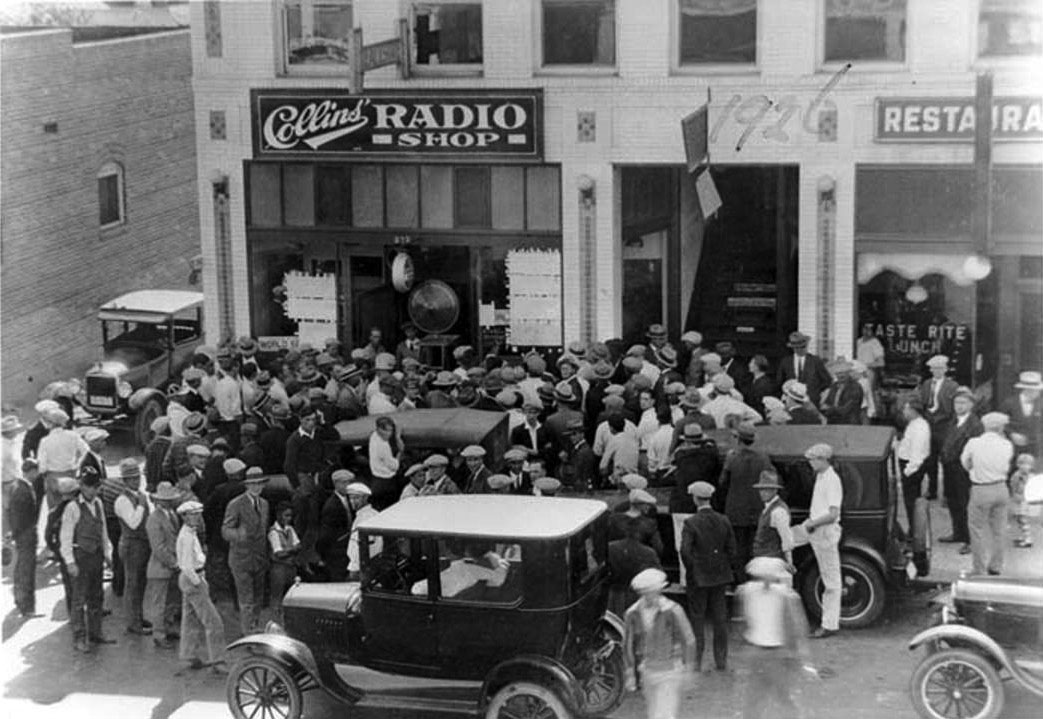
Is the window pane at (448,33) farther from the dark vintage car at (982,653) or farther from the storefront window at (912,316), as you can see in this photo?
the dark vintage car at (982,653)

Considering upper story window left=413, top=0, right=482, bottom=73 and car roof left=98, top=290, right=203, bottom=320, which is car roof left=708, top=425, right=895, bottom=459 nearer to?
upper story window left=413, top=0, right=482, bottom=73

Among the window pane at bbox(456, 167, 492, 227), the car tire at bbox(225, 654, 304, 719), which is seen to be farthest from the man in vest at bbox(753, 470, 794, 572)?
the window pane at bbox(456, 167, 492, 227)

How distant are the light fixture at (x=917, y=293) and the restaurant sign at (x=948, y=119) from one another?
2067 mm

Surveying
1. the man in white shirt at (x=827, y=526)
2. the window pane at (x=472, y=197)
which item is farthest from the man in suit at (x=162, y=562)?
the window pane at (x=472, y=197)

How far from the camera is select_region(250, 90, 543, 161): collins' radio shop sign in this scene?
21484 millimetres

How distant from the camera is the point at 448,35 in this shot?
2180cm

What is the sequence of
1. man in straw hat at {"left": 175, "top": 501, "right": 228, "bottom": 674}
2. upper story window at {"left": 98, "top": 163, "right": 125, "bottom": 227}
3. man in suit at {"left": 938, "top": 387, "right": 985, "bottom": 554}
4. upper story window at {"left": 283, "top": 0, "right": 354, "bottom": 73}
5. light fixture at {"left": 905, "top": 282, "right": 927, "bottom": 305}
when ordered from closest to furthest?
man in straw hat at {"left": 175, "top": 501, "right": 228, "bottom": 674}, man in suit at {"left": 938, "top": 387, "right": 985, "bottom": 554}, light fixture at {"left": 905, "top": 282, "right": 927, "bottom": 305}, upper story window at {"left": 283, "top": 0, "right": 354, "bottom": 73}, upper story window at {"left": 98, "top": 163, "right": 125, "bottom": 227}

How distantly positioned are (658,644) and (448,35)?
12681 millimetres

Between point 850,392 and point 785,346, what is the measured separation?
557cm

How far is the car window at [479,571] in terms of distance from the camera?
1162 cm

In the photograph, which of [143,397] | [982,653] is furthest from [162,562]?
[982,653]

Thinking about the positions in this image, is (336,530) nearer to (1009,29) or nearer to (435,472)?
(435,472)

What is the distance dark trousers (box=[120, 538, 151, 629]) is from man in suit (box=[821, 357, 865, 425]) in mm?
7865

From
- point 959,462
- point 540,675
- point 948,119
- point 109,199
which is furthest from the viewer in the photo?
point 109,199
